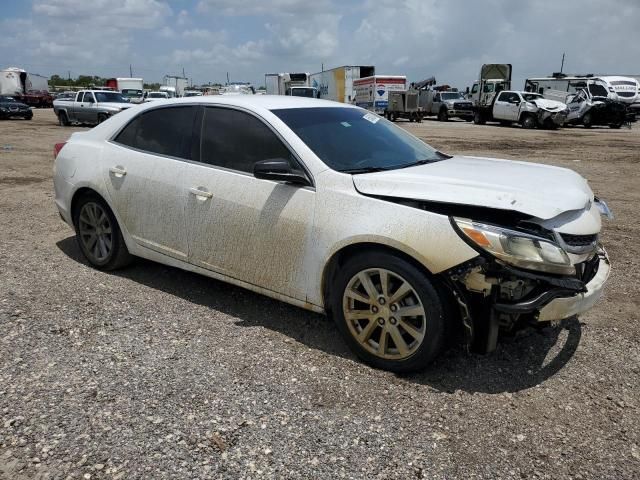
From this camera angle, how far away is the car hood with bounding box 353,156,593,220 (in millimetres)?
2902

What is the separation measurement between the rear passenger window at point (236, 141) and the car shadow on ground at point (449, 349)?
3.65 ft

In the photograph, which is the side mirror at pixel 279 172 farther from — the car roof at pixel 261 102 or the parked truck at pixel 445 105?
the parked truck at pixel 445 105

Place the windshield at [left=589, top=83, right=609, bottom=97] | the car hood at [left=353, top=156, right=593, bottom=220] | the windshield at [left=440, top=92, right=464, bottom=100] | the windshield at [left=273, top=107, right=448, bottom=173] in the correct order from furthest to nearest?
the windshield at [left=440, top=92, right=464, bottom=100] < the windshield at [left=589, top=83, right=609, bottom=97] < the windshield at [left=273, top=107, right=448, bottom=173] < the car hood at [left=353, top=156, right=593, bottom=220]

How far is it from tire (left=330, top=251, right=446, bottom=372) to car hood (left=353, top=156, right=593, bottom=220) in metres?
0.41

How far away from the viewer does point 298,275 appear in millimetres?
3488

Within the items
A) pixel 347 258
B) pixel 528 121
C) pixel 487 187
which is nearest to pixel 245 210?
pixel 347 258

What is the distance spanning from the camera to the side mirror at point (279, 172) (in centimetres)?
337

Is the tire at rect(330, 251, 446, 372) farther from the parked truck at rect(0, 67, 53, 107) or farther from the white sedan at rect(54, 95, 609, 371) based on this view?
the parked truck at rect(0, 67, 53, 107)

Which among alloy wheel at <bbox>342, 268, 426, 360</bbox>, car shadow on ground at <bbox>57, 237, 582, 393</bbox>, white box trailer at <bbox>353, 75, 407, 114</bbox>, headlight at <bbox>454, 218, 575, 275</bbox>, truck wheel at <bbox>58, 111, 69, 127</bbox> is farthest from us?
white box trailer at <bbox>353, 75, 407, 114</bbox>

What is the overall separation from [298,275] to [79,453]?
1575 mm

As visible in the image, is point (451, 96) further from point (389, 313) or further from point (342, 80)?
point (389, 313)

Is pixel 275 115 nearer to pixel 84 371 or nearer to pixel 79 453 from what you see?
pixel 84 371

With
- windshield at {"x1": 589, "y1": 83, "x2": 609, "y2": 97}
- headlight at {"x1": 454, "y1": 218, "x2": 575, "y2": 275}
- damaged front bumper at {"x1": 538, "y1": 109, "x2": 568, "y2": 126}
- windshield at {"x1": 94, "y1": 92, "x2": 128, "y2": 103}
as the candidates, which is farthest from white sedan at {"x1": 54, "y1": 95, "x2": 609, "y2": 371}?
windshield at {"x1": 589, "y1": 83, "x2": 609, "y2": 97}

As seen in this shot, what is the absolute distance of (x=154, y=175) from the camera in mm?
4195
